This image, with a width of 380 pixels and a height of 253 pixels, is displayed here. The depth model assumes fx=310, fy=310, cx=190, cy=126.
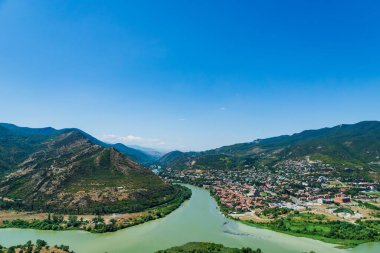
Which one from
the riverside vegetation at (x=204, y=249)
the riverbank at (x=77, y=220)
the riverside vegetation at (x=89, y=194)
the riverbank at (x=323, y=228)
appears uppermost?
the riverside vegetation at (x=89, y=194)

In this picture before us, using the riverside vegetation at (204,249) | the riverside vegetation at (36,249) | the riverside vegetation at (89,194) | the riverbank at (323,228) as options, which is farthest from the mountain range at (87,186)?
the riverside vegetation at (204,249)

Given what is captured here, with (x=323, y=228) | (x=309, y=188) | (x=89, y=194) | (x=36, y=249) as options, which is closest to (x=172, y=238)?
(x=36, y=249)

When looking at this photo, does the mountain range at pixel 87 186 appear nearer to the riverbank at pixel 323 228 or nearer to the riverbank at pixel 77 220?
the riverbank at pixel 77 220

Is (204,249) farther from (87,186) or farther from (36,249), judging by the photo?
(87,186)

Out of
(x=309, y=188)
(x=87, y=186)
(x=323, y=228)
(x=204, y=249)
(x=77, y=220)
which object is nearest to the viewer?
(x=204, y=249)

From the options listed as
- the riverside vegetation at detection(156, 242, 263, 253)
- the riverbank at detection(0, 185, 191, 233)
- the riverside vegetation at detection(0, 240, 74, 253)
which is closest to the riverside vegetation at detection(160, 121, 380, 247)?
the riverside vegetation at detection(156, 242, 263, 253)
